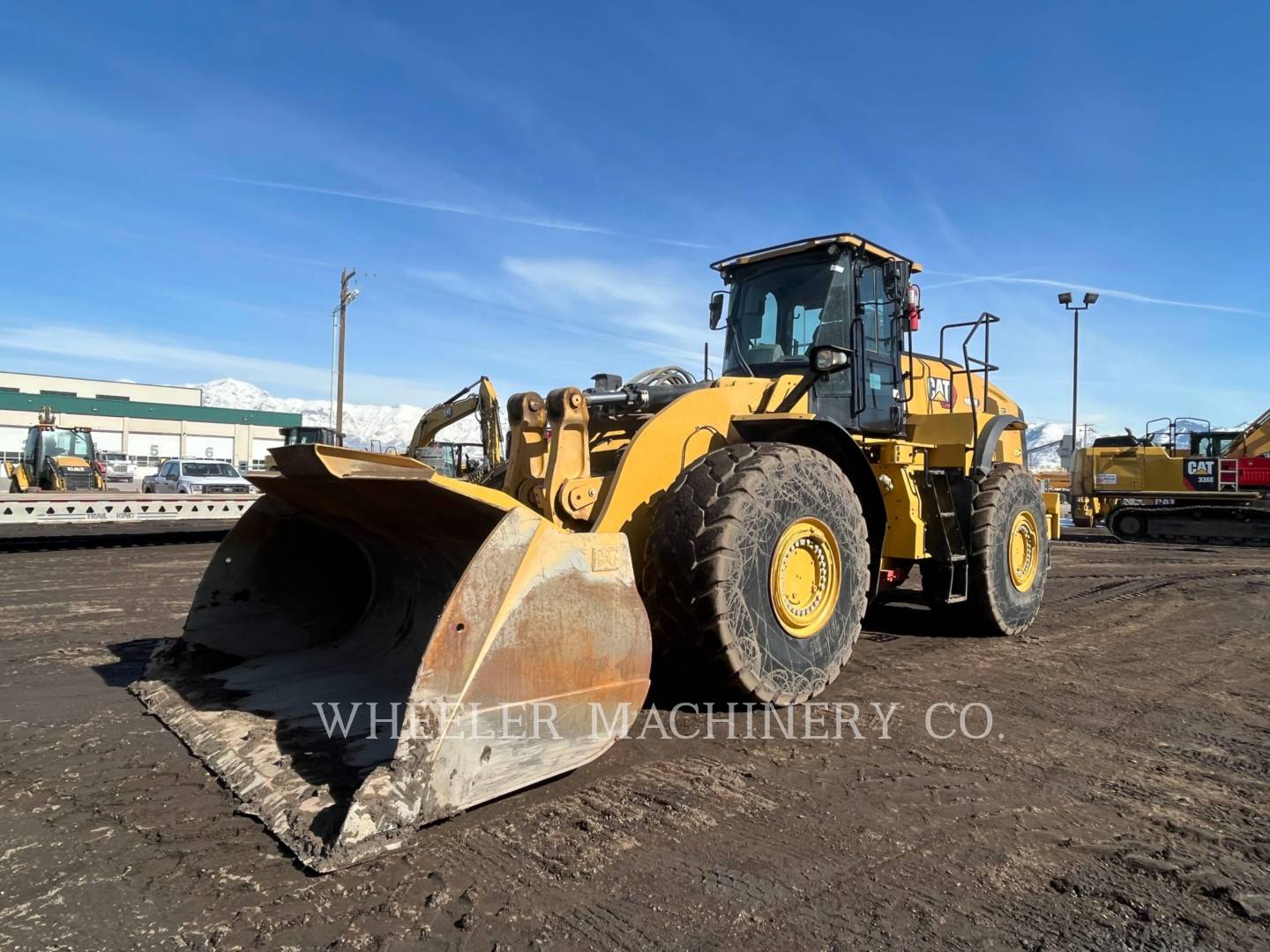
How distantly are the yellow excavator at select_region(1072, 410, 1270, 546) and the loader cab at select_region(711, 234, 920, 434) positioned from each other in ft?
52.5

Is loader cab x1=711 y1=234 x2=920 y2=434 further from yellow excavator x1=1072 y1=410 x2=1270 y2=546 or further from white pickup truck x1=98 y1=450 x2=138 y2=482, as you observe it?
white pickup truck x1=98 y1=450 x2=138 y2=482

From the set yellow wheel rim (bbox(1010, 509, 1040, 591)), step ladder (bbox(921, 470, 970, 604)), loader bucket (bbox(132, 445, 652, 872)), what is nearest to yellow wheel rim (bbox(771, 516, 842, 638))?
loader bucket (bbox(132, 445, 652, 872))

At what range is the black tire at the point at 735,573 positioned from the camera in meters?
3.84

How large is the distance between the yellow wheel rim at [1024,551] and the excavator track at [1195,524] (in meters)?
14.1

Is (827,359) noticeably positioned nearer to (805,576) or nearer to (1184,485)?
(805,576)

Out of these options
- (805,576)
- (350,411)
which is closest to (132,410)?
(805,576)

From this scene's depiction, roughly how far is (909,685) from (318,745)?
10.9 feet

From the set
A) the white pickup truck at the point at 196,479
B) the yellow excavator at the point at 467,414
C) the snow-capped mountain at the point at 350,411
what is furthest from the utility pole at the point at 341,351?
the snow-capped mountain at the point at 350,411

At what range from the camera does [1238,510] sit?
18094mm

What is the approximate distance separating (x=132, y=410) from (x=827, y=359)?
204ft

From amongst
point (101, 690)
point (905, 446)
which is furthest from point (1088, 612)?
point (101, 690)

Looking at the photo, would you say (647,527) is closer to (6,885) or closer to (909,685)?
(909,685)

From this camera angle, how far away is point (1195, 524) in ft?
61.3

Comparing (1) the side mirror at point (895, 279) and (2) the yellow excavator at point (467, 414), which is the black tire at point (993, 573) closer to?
(1) the side mirror at point (895, 279)
